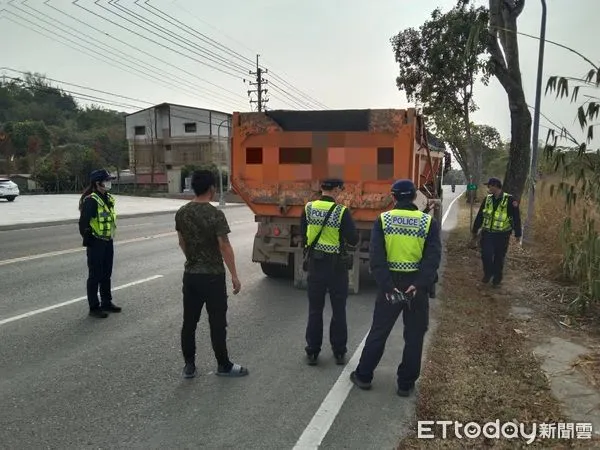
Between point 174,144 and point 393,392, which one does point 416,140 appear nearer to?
point 393,392

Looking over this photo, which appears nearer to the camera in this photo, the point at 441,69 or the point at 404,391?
the point at 404,391

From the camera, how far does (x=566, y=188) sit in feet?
20.3

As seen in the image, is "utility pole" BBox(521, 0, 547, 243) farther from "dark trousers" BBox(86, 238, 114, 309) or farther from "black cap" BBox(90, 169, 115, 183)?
"dark trousers" BBox(86, 238, 114, 309)

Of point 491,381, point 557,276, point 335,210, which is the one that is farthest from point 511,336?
point 557,276

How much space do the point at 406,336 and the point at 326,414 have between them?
931mm

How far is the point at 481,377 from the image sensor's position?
4.38 metres

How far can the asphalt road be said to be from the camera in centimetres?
343

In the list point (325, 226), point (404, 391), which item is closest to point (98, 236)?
point (325, 226)

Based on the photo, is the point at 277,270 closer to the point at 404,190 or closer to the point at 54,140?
the point at 404,190

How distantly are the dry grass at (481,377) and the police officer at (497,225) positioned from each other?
3.41 ft

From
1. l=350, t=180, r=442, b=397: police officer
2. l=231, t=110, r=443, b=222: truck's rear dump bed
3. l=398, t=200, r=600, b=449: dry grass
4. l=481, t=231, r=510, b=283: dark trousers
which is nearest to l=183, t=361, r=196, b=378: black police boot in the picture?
l=350, t=180, r=442, b=397: police officer

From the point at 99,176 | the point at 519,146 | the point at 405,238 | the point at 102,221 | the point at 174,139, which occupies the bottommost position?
the point at 102,221

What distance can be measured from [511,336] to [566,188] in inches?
77.9

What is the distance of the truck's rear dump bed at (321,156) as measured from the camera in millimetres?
7250
